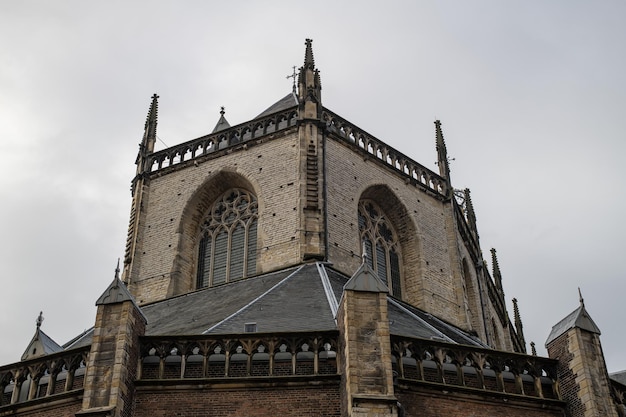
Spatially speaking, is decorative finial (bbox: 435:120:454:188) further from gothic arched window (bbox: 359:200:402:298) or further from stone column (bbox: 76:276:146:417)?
stone column (bbox: 76:276:146:417)

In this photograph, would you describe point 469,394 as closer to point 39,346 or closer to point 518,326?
point 39,346

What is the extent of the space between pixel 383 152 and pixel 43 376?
14.9m

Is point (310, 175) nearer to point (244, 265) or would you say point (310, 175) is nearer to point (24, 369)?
point (244, 265)

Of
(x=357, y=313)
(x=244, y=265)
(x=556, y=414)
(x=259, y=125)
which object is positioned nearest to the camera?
(x=357, y=313)

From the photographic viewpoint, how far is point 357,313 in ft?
52.2

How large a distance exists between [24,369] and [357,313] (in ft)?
23.5

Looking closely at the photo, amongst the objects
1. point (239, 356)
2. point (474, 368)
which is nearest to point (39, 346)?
point (239, 356)

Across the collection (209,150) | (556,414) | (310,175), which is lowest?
(556,414)

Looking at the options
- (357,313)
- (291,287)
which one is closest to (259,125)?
(291,287)

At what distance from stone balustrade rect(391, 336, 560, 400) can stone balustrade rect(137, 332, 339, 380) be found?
5.17 ft

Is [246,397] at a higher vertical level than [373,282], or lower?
lower

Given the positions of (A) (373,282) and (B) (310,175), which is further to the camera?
(B) (310,175)

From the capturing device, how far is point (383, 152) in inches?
1128

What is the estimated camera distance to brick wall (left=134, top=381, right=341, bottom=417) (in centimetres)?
1582
